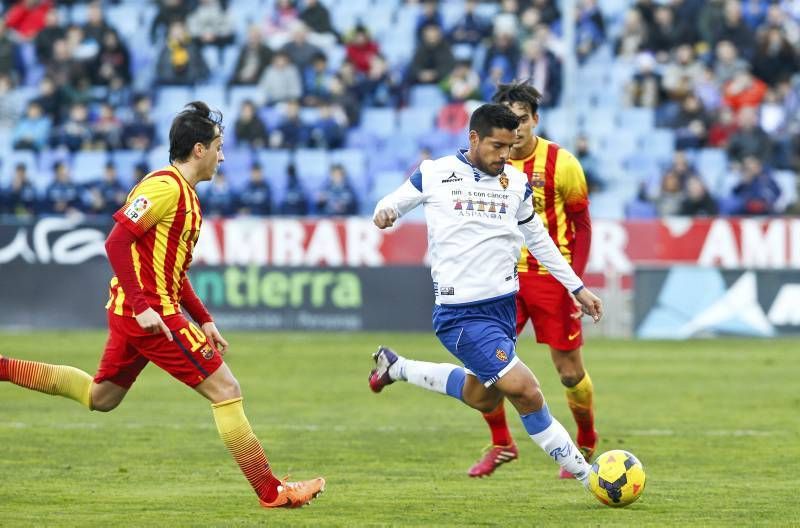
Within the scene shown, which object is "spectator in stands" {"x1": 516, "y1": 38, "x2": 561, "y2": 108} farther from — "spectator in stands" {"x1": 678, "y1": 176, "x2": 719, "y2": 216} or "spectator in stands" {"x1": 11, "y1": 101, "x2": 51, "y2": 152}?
"spectator in stands" {"x1": 11, "y1": 101, "x2": 51, "y2": 152}

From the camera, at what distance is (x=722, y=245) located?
22.6 meters

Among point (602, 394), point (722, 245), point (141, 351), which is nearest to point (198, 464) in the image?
point (141, 351)

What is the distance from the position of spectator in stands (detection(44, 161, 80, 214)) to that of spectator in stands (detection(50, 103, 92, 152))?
5.70 feet

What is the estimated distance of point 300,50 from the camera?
27.1 m

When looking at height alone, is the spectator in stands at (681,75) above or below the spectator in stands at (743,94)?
above

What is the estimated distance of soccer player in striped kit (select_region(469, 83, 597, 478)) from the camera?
984cm

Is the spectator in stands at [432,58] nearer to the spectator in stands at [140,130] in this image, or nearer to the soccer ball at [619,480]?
the spectator in stands at [140,130]

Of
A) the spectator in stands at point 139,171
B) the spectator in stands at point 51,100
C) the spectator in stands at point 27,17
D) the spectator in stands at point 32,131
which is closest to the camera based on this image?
the spectator in stands at point 139,171

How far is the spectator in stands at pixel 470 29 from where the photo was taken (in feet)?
89.6

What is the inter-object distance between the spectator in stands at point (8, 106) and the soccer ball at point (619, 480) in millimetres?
21277

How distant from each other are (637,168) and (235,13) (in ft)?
28.1

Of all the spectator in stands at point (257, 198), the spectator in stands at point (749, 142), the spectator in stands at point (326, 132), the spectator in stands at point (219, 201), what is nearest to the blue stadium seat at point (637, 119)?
the spectator in stands at point (749, 142)

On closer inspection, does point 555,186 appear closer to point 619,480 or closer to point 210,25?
point 619,480

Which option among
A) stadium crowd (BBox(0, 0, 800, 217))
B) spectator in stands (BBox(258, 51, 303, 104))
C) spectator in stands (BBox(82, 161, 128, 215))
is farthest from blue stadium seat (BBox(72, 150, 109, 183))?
spectator in stands (BBox(258, 51, 303, 104))
